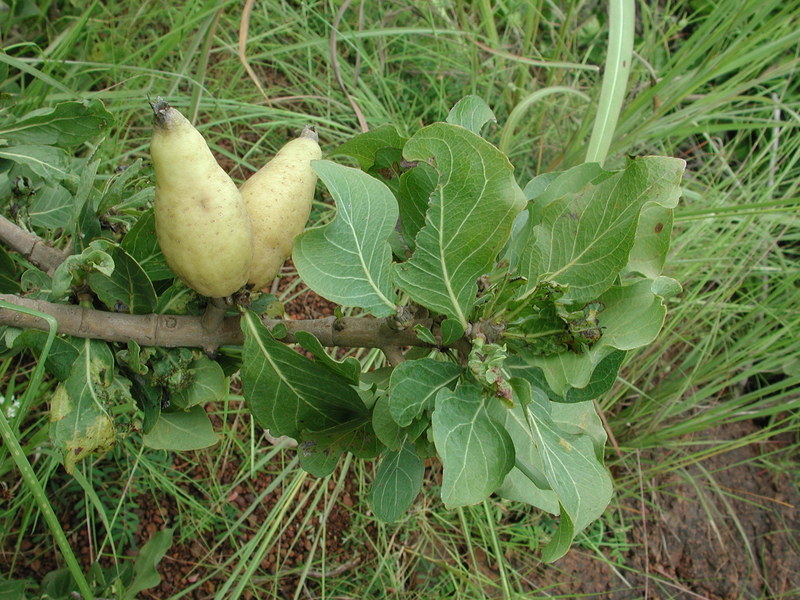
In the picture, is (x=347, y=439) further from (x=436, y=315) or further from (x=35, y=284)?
(x=35, y=284)

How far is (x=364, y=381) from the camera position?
928mm

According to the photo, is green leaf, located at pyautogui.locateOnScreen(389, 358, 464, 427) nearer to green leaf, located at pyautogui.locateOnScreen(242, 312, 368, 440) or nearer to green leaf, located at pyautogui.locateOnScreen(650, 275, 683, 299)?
green leaf, located at pyautogui.locateOnScreen(242, 312, 368, 440)

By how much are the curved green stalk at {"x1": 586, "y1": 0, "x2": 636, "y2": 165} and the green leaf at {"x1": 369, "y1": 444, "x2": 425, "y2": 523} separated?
0.87 meters

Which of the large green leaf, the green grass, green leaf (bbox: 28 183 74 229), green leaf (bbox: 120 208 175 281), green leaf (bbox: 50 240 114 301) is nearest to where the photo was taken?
green leaf (bbox: 50 240 114 301)

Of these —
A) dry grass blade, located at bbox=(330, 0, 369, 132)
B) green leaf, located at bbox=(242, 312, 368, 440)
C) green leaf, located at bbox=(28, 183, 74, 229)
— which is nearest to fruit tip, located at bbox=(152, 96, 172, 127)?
green leaf, located at bbox=(242, 312, 368, 440)

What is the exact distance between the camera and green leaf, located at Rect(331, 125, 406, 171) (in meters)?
0.91

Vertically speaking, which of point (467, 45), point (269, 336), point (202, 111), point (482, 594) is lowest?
point (482, 594)

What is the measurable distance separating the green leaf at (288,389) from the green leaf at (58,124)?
48 cm

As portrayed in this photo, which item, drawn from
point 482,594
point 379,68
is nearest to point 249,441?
point 482,594

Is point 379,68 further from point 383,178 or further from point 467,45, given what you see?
point 383,178

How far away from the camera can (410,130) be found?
2582mm

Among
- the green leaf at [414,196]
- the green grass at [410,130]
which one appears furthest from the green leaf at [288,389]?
the green grass at [410,130]

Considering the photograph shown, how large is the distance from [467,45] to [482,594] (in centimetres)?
184

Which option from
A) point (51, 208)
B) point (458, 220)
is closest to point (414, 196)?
point (458, 220)
